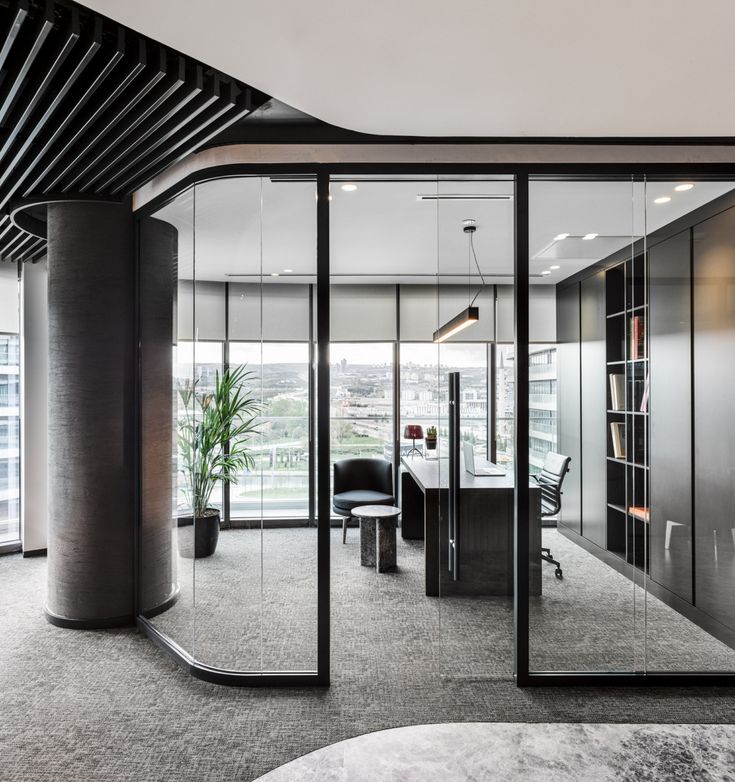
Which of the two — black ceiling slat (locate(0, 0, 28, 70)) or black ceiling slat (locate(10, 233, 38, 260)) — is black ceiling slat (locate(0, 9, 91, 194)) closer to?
black ceiling slat (locate(0, 0, 28, 70))

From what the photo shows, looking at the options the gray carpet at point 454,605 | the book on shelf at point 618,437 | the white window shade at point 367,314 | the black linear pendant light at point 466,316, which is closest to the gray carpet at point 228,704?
the gray carpet at point 454,605

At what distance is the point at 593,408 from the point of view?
114 inches

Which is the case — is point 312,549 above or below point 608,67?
below

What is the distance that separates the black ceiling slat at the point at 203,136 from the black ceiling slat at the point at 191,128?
0.01 m

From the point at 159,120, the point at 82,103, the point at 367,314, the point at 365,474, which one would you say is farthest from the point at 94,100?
the point at 367,314

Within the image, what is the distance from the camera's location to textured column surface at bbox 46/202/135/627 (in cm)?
342

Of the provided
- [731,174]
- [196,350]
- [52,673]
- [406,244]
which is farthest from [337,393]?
[731,174]

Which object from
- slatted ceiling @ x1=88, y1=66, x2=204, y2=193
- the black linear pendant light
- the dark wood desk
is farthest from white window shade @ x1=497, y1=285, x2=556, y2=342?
slatted ceiling @ x1=88, y1=66, x2=204, y2=193

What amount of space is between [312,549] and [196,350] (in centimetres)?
126

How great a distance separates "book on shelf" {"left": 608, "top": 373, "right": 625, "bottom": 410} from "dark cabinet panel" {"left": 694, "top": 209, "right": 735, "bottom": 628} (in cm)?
50

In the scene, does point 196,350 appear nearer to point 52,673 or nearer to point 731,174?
point 52,673

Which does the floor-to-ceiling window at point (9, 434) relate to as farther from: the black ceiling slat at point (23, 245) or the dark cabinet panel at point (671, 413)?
the dark cabinet panel at point (671, 413)

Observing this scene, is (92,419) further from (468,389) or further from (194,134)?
(468,389)

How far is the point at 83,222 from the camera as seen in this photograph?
11.4 feet
